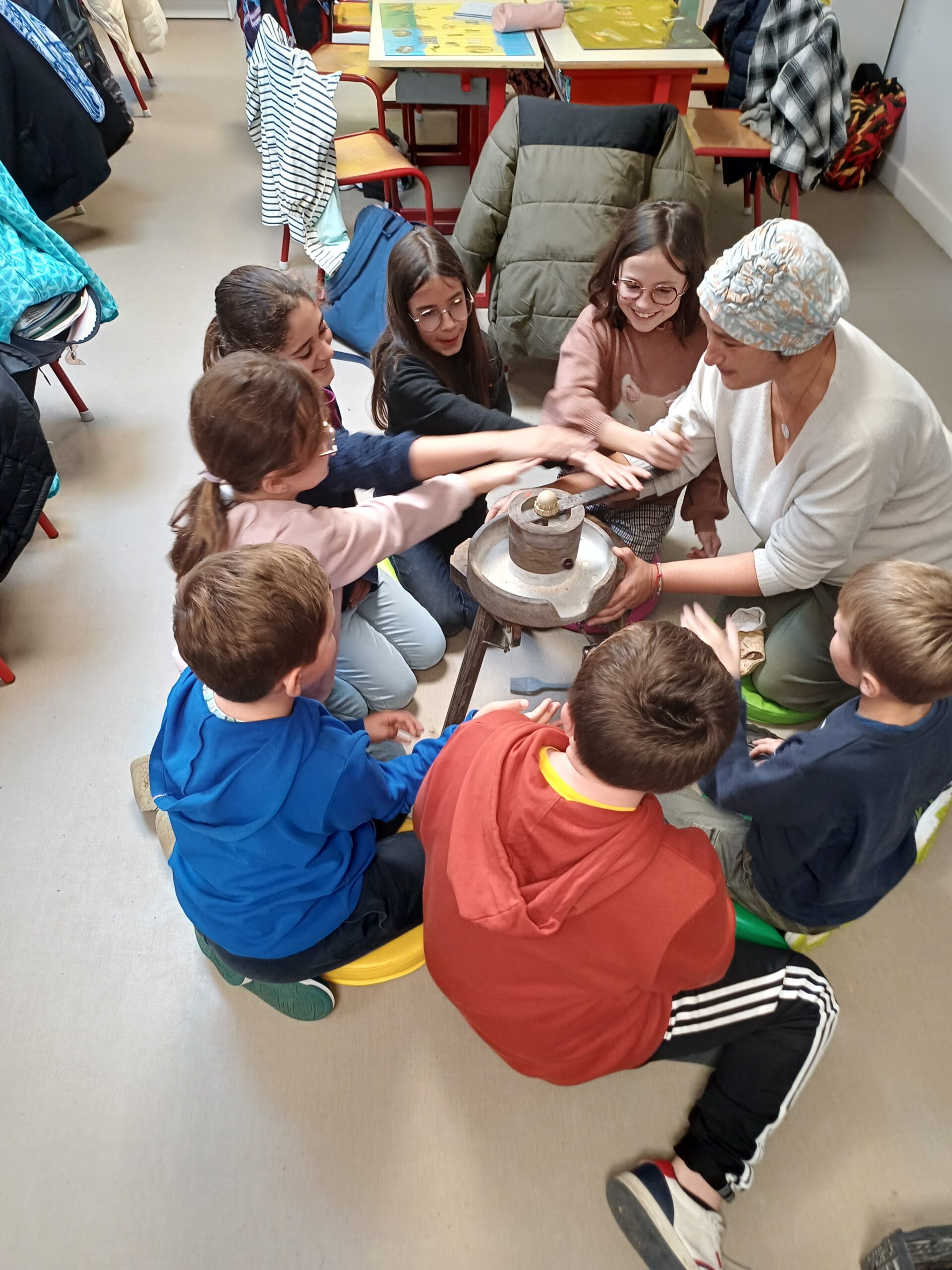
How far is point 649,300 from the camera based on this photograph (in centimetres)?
226

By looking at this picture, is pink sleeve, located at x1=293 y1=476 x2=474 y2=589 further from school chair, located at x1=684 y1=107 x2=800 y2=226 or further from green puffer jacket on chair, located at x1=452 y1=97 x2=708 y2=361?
school chair, located at x1=684 y1=107 x2=800 y2=226

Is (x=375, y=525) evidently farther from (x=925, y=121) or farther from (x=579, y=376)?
(x=925, y=121)

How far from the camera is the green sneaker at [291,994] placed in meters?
1.77

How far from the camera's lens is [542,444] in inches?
77.5

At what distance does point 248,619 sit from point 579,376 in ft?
4.79

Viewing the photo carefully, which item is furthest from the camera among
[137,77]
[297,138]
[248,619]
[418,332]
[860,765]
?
[137,77]

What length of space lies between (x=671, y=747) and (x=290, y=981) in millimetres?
983

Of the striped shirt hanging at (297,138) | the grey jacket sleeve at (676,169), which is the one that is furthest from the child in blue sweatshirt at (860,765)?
the striped shirt hanging at (297,138)

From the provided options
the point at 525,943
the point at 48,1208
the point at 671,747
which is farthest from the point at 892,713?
the point at 48,1208

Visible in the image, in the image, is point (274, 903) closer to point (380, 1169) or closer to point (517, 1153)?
point (380, 1169)

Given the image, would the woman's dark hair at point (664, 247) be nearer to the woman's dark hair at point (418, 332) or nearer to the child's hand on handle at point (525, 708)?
the woman's dark hair at point (418, 332)

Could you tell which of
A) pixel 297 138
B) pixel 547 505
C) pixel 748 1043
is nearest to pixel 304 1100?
pixel 748 1043

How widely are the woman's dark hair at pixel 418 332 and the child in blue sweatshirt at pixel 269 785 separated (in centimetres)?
103

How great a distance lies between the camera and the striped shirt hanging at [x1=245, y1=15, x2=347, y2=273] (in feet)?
11.4
